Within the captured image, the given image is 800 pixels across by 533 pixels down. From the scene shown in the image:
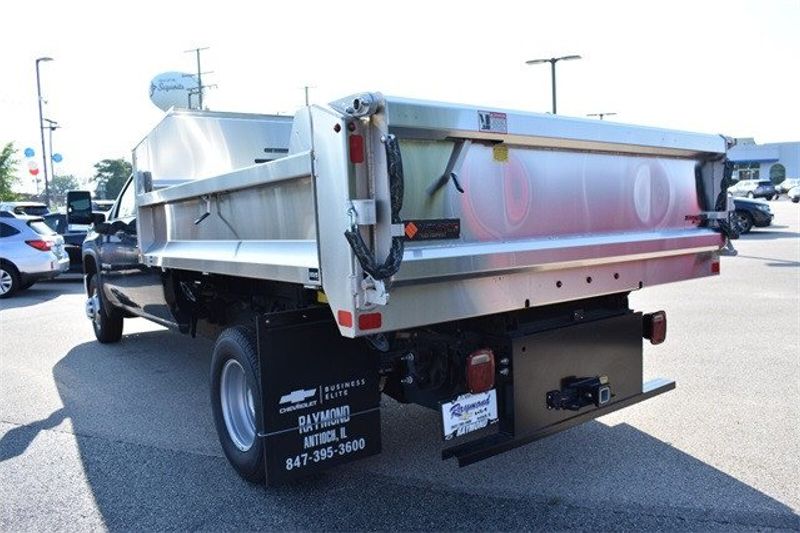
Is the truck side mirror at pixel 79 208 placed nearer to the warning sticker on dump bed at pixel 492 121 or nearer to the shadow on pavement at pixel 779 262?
the warning sticker on dump bed at pixel 492 121

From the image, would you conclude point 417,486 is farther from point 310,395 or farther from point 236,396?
point 236,396

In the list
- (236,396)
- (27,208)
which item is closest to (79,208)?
(236,396)

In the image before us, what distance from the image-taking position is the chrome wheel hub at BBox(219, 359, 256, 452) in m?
4.05

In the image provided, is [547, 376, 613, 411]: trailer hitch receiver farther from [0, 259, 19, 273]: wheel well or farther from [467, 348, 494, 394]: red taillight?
[0, 259, 19, 273]: wheel well

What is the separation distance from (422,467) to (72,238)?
1481cm

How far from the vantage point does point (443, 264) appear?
9.99 feet

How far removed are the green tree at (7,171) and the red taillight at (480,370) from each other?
44.4 meters

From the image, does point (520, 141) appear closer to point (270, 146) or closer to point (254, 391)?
point (254, 391)

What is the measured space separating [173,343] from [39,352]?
1.59 m

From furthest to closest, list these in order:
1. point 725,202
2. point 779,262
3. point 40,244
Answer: point 779,262 < point 40,244 < point 725,202

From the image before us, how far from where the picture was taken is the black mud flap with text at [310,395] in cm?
349

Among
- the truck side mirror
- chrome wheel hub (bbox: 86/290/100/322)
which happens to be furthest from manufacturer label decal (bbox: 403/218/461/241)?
chrome wheel hub (bbox: 86/290/100/322)

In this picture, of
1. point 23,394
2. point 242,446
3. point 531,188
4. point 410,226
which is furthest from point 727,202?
point 23,394

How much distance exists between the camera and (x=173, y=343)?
8250 mm
